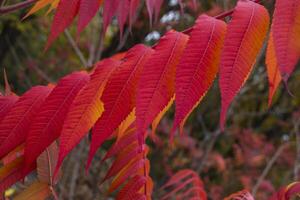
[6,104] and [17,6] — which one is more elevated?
[17,6]

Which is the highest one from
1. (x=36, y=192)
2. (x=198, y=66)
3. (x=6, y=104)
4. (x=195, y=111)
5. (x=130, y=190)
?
(x=198, y=66)

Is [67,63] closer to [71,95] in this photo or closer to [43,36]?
[43,36]

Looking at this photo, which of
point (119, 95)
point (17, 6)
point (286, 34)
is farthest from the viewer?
point (17, 6)

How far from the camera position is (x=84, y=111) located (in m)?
0.92

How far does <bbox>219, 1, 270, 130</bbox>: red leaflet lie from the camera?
77cm

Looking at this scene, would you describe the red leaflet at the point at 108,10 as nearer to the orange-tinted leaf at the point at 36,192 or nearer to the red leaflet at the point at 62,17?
the red leaflet at the point at 62,17

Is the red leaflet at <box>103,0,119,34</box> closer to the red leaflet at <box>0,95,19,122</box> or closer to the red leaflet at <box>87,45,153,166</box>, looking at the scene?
the red leaflet at <box>87,45,153,166</box>

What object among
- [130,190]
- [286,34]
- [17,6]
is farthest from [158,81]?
[17,6]

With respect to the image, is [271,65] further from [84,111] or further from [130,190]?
[130,190]

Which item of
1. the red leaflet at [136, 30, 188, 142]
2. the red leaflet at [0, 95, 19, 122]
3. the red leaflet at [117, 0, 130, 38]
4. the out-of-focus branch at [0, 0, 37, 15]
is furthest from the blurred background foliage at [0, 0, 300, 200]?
the red leaflet at [136, 30, 188, 142]

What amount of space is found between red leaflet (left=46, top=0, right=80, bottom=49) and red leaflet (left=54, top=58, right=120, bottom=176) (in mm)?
106

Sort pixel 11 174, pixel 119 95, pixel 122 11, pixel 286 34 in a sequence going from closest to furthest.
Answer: pixel 286 34
pixel 119 95
pixel 11 174
pixel 122 11

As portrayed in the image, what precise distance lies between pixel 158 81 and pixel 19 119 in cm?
29

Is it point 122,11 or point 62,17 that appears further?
point 122,11
